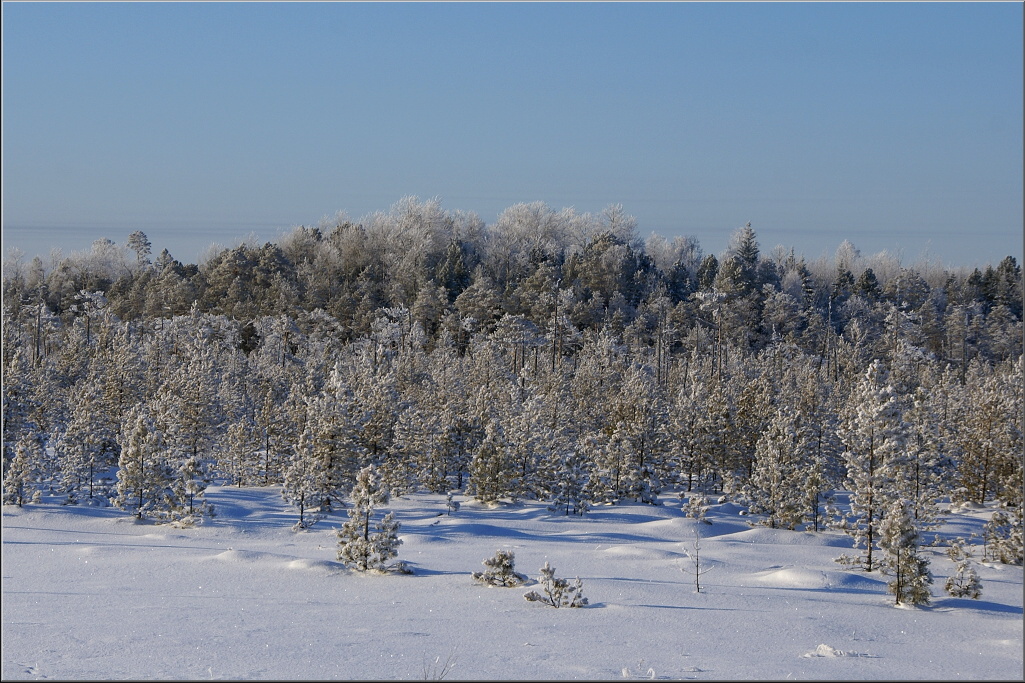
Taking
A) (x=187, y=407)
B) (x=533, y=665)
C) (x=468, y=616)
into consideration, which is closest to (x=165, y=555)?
(x=468, y=616)

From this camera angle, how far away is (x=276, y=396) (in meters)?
44.5

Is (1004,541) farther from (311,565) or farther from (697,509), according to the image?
(311,565)

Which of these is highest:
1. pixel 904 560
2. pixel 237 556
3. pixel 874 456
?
pixel 874 456

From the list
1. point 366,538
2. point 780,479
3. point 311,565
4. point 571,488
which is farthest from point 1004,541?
point 311,565

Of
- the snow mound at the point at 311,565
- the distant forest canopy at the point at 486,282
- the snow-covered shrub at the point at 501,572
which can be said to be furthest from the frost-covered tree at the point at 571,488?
the distant forest canopy at the point at 486,282

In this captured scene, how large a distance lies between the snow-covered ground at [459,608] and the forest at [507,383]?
206 cm

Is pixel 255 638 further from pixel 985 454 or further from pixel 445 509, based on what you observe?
pixel 985 454

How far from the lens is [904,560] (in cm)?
1831

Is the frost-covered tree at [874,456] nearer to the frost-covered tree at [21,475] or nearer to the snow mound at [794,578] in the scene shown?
the snow mound at [794,578]

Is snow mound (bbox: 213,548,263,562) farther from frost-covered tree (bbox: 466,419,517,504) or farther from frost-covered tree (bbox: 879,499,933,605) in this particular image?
frost-covered tree (bbox: 879,499,933,605)

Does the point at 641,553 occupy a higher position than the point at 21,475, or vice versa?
the point at 21,475

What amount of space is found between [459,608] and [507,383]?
33.4 m

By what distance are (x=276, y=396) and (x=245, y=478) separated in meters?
12.2

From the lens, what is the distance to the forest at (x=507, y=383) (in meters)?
27.6
